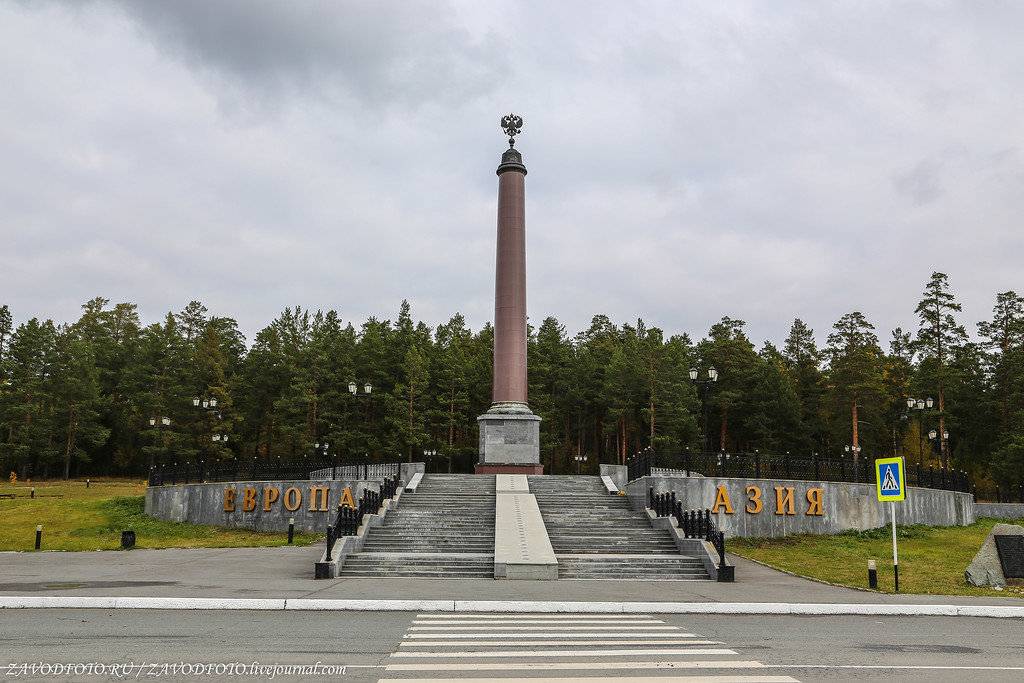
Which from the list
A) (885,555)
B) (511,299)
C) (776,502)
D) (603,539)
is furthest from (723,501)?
(511,299)

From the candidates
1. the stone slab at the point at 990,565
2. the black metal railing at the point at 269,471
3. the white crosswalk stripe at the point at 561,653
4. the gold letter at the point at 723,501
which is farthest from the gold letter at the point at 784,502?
the white crosswalk stripe at the point at 561,653

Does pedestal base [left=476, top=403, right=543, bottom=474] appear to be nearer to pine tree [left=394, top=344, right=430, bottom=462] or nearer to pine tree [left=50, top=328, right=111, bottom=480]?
pine tree [left=394, top=344, right=430, bottom=462]

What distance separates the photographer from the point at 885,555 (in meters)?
24.6

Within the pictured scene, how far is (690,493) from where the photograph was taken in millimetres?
27766

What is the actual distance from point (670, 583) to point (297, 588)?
9.00 meters

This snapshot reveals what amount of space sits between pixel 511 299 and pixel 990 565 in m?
24.6

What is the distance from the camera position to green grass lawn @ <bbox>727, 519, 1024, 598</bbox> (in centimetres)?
1822

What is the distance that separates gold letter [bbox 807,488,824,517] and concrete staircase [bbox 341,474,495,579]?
12531mm

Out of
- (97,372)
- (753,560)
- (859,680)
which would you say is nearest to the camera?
(859,680)

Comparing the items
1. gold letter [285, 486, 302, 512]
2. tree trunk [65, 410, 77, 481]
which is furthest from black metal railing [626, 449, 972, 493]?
tree trunk [65, 410, 77, 481]

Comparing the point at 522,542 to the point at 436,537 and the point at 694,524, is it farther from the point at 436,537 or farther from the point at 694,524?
the point at 694,524

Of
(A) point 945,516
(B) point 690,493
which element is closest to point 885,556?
(B) point 690,493

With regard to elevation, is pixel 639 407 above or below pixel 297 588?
above

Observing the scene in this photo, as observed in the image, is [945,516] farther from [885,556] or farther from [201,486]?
[201,486]
